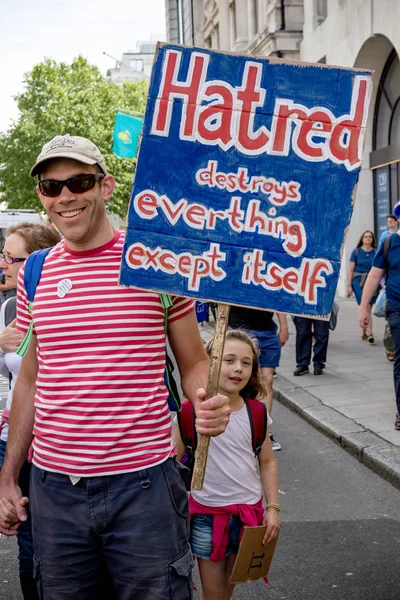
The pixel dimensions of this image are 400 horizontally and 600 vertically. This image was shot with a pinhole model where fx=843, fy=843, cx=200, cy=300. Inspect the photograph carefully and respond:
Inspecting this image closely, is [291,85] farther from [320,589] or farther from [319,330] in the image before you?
[319,330]

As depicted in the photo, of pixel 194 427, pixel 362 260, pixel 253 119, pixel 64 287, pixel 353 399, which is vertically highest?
pixel 253 119

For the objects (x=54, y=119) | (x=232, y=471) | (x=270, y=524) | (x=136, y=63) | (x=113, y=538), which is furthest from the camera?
(x=136, y=63)

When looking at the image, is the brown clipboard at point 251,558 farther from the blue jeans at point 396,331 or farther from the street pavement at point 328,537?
the blue jeans at point 396,331

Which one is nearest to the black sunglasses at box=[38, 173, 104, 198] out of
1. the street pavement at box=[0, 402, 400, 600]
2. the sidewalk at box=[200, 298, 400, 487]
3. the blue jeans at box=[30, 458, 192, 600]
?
the blue jeans at box=[30, 458, 192, 600]

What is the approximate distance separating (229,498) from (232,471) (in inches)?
4.3

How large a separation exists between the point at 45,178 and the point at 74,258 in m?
0.27

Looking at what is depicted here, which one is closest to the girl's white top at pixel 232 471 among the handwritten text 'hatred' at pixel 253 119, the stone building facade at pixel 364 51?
the handwritten text 'hatred' at pixel 253 119

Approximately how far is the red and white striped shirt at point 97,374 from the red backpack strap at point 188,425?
0.76m

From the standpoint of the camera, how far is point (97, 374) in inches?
96.4

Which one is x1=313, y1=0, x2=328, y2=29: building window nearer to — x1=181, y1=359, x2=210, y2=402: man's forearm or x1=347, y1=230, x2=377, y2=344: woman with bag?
x1=347, y1=230, x2=377, y2=344: woman with bag

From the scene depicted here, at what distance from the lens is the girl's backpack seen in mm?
3336

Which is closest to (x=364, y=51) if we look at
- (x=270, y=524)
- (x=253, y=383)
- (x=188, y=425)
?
(x=253, y=383)

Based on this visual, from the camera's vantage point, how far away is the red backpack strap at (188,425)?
10.9 ft

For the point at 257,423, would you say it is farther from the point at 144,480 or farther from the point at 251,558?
the point at 144,480
